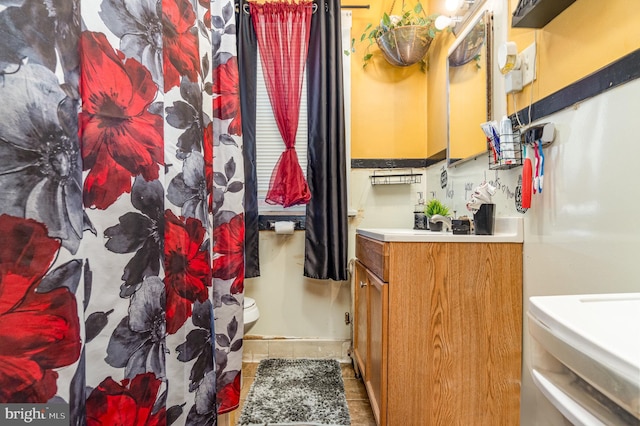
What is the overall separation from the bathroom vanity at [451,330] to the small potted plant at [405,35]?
1326mm

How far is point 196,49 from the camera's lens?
85cm

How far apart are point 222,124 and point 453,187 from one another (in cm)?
130

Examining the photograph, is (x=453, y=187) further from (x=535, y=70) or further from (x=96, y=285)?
(x=96, y=285)

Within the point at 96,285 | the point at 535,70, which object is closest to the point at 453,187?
the point at 535,70

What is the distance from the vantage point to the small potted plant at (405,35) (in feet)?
6.02

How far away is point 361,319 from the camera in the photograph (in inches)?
66.9

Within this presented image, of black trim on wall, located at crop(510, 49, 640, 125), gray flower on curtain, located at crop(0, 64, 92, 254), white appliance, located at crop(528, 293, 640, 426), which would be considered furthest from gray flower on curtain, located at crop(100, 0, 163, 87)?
black trim on wall, located at crop(510, 49, 640, 125)

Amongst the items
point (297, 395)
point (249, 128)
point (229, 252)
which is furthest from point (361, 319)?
point (249, 128)

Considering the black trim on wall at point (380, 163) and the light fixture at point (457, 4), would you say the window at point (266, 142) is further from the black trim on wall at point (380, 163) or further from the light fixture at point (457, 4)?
the light fixture at point (457, 4)

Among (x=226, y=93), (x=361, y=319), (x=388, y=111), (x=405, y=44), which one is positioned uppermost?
(x=405, y=44)

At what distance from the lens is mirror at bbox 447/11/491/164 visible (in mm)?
1405

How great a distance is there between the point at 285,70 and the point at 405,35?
77 centimetres

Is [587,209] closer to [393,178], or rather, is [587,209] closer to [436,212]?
[436,212]

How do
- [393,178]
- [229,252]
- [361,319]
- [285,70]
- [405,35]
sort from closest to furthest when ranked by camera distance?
[229,252] → [361,319] → [405,35] → [285,70] → [393,178]
